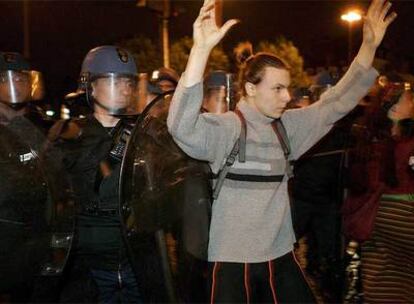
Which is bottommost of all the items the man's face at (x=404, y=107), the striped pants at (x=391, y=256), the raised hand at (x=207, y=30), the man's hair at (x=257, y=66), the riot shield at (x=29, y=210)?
the striped pants at (x=391, y=256)

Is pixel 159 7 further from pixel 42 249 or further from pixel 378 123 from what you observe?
pixel 42 249

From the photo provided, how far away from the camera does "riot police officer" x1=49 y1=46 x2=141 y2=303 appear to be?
3.31m

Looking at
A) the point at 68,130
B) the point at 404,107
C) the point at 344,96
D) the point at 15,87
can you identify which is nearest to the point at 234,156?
the point at 344,96

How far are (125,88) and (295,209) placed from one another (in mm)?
2554

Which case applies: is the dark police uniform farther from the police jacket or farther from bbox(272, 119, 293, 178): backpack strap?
bbox(272, 119, 293, 178): backpack strap

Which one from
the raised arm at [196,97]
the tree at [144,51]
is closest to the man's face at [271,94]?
the raised arm at [196,97]

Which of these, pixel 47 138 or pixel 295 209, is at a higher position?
pixel 47 138

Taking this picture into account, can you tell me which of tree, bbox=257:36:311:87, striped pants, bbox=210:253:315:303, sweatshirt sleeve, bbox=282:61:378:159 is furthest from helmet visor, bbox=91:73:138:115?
tree, bbox=257:36:311:87

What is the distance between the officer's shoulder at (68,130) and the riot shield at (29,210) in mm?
183

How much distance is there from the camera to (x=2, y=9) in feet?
92.3

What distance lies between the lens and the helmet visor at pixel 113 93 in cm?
344

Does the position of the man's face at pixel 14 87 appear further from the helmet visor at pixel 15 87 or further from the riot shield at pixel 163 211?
the riot shield at pixel 163 211

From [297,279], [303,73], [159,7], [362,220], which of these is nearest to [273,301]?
[297,279]

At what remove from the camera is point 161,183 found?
3.17 metres
